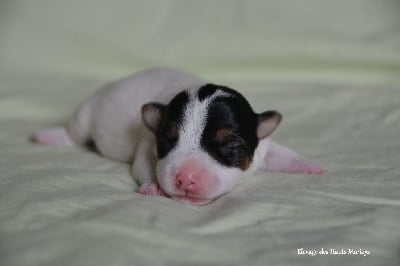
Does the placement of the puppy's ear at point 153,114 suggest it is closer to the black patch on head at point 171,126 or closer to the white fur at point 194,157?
the black patch on head at point 171,126

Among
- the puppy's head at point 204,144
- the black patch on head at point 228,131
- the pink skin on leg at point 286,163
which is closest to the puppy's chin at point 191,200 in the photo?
the puppy's head at point 204,144

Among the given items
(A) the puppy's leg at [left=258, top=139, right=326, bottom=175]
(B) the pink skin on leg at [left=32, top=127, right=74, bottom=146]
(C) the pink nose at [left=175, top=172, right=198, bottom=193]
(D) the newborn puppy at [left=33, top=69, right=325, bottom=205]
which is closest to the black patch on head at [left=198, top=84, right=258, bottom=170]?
(D) the newborn puppy at [left=33, top=69, right=325, bottom=205]

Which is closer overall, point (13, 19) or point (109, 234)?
point (109, 234)

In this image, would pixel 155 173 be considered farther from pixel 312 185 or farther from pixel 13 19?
pixel 13 19

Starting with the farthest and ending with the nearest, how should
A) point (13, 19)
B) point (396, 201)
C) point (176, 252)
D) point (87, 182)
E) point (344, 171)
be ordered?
point (13, 19)
point (344, 171)
point (87, 182)
point (396, 201)
point (176, 252)

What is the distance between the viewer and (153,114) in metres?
1.88

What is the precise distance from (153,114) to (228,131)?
0.32 m

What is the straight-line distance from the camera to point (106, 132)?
2.25m

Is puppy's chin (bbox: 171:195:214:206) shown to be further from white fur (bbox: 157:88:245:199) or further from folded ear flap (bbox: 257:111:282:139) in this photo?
folded ear flap (bbox: 257:111:282:139)

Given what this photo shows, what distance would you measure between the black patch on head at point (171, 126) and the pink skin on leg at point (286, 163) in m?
0.49

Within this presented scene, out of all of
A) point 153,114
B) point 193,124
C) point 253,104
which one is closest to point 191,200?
point 193,124

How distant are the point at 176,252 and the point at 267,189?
62 cm

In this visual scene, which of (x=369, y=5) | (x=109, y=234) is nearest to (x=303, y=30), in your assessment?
(x=369, y=5)

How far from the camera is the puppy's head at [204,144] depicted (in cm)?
164
